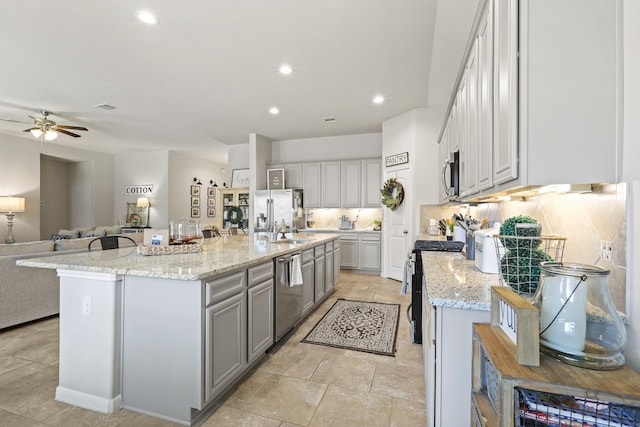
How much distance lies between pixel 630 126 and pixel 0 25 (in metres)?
4.68

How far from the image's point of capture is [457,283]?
1.54m

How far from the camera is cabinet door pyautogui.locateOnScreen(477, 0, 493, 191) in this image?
142cm

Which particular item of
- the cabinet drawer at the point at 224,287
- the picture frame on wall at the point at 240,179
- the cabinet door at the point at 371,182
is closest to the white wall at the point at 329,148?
the cabinet door at the point at 371,182

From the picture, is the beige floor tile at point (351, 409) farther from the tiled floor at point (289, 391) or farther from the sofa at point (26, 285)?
the sofa at point (26, 285)

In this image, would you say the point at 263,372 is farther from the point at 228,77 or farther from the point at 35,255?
the point at 228,77

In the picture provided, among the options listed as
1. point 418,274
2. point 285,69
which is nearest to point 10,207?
point 285,69

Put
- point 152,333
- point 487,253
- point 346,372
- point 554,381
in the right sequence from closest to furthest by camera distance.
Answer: point 554,381 → point 487,253 → point 152,333 → point 346,372

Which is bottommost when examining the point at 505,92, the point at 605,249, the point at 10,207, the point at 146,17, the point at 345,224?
the point at 345,224

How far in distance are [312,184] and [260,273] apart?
4.54 m

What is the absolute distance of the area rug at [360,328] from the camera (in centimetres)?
287

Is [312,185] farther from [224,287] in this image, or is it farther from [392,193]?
[224,287]

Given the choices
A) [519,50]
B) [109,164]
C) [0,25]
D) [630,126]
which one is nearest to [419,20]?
[519,50]

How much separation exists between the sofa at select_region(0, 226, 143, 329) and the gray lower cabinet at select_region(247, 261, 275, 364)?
2.88 meters

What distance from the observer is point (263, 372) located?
7.82 ft
